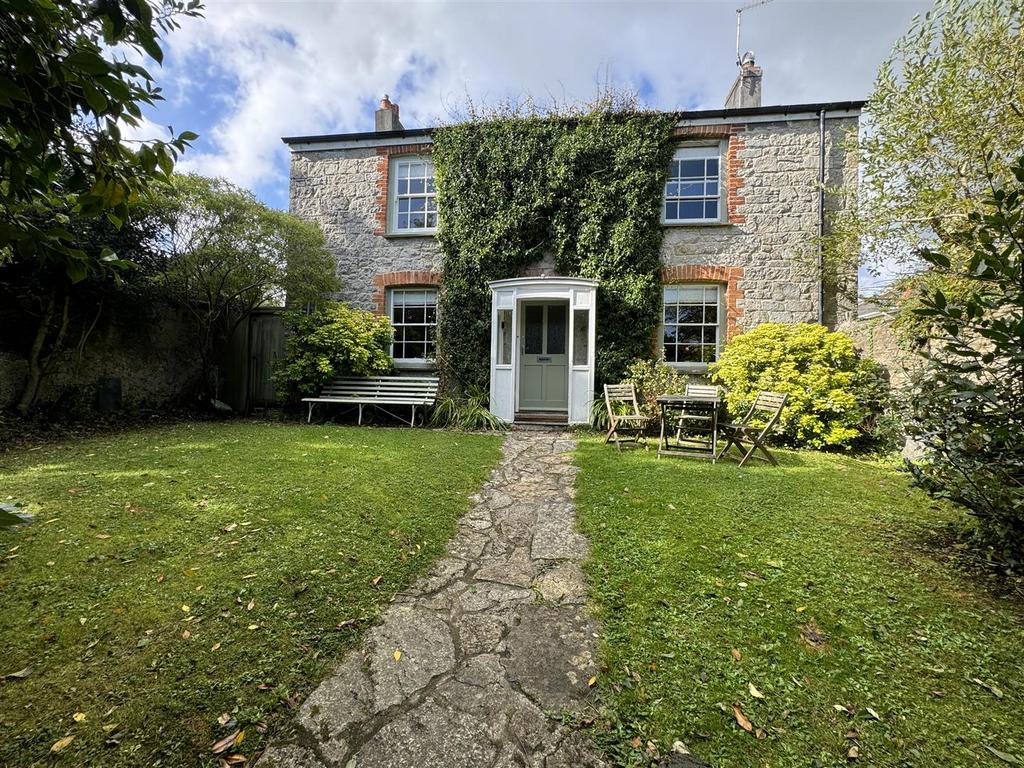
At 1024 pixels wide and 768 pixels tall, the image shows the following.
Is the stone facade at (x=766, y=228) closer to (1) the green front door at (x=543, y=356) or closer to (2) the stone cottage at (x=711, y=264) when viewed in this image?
(2) the stone cottage at (x=711, y=264)

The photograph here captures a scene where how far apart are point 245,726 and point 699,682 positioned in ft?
6.35

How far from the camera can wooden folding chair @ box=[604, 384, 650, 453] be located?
709cm

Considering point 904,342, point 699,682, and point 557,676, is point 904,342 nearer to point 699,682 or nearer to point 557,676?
point 699,682

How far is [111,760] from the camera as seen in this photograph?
1.58m

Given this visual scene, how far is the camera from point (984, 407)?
2920 mm

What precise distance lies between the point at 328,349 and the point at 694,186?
8685 millimetres

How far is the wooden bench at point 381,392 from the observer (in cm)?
934

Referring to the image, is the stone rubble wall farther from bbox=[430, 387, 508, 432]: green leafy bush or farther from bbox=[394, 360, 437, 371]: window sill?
bbox=[394, 360, 437, 371]: window sill

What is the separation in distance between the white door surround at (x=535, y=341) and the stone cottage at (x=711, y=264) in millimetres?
23

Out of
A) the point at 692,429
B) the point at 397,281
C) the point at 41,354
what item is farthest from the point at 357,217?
the point at 692,429

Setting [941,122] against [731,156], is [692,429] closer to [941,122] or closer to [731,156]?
[941,122]

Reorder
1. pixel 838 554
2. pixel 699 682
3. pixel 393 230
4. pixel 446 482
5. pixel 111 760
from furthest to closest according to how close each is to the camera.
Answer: pixel 393 230
pixel 446 482
pixel 838 554
pixel 699 682
pixel 111 760

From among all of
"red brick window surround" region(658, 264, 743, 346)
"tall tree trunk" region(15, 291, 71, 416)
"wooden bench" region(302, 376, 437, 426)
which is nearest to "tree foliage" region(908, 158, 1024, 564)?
"red brick window surround" region(658, 264, 743, 346)

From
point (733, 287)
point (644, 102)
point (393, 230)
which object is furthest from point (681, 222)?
point (393, 230)
